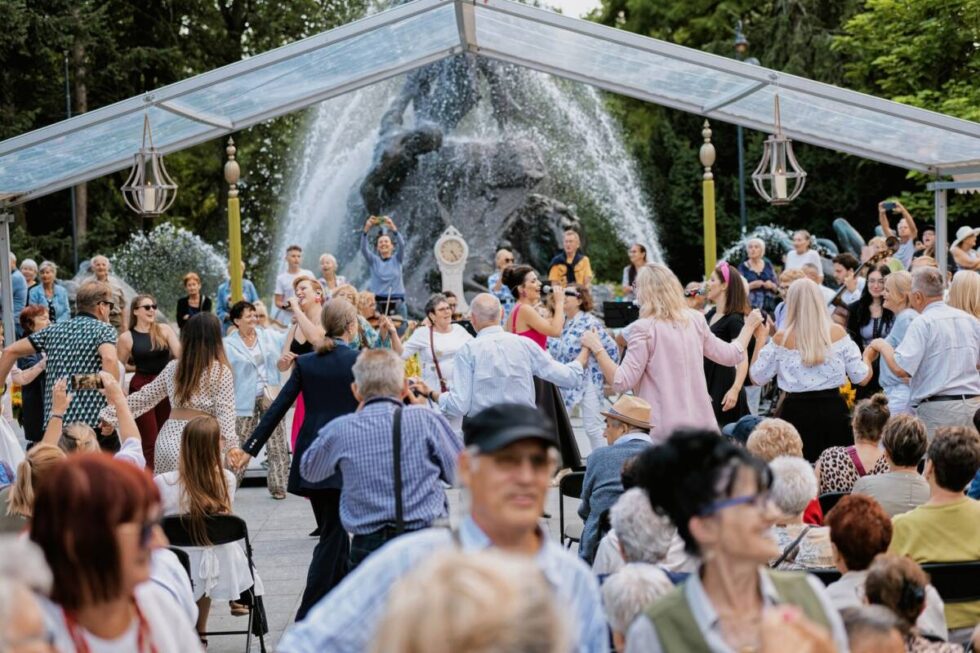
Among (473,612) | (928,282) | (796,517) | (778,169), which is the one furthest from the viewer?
(778,169)

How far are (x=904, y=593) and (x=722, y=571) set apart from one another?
1.43 m

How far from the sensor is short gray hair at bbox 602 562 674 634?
4.23m

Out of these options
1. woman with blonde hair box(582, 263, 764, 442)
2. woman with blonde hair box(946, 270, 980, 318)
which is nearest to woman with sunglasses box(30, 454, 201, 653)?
woman with blonde hair box(582, 263, 764, 442)

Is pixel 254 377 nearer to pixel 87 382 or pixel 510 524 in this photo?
pixel 87 382

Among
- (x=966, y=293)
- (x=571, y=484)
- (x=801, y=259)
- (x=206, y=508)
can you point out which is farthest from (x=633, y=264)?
(x=206, y=508)

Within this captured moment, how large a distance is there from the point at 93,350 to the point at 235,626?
2333mm

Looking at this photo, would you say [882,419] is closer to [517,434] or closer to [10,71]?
[517,434]

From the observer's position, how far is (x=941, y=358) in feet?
29.6

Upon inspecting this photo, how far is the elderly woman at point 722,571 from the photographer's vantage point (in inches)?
125

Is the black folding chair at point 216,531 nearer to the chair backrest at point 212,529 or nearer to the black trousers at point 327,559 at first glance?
the chair backrest at point 212,529

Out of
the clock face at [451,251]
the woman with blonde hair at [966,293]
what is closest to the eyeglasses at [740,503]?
the woman with blonde hair at [966,293]

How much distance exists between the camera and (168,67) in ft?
136

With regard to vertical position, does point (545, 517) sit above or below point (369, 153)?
below

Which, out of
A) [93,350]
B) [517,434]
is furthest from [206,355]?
[517,434]
